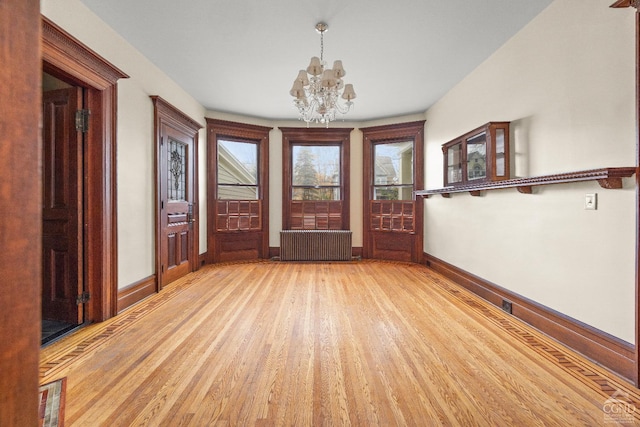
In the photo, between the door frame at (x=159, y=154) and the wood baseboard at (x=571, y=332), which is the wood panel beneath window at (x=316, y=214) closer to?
the door frame at (x=159, y=154)

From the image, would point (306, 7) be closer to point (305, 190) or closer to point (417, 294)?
point (417, 294)

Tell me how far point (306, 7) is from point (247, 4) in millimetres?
507

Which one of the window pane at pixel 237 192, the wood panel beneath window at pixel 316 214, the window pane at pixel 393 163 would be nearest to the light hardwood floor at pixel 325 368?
the window pane at pixel 237 192

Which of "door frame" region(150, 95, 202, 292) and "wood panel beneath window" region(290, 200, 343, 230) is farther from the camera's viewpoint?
"wood panel beneath window" region(290, 200, 343, 230)

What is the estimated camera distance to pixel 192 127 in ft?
16.1

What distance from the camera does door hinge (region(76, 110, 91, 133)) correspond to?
9.28 ft

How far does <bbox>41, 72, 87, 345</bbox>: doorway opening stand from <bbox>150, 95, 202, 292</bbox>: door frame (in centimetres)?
100

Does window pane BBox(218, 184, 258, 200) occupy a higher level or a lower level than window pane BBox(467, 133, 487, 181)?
lower

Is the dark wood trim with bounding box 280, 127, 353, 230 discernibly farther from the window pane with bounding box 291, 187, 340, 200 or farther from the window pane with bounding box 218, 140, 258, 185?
the window pane with bounding box 218, 140, 258, 185

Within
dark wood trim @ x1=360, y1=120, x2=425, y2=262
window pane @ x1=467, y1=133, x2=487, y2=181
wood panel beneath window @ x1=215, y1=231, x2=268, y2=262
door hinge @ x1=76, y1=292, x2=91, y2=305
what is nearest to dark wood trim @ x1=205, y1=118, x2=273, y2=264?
wood panel beneath window @ x1=215, y1=231, x2=268, y2=262

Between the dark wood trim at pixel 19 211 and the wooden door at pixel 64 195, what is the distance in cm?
288

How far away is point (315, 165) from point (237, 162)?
1.52m

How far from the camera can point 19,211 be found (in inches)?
18.6

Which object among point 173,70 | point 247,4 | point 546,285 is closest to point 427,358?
point 546,285
